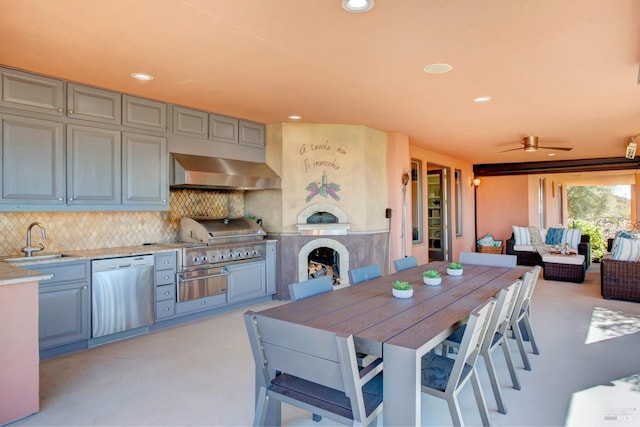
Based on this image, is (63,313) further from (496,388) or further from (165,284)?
(496,388)

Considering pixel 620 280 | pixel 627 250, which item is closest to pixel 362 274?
pixel 620 280

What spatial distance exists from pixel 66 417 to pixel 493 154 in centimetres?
821

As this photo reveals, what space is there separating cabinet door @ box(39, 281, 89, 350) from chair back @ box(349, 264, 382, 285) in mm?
2352

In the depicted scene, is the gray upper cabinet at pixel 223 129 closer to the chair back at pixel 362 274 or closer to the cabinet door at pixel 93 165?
the cabinet door at pixel 93 165

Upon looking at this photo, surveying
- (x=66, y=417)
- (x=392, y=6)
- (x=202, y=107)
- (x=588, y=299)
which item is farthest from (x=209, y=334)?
(x=588, y=299)

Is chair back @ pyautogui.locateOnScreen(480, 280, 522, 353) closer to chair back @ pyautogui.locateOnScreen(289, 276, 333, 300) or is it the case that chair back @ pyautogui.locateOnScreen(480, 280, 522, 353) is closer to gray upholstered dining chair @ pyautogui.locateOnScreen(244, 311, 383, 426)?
gray upholstered dining chair @ pyautogui.locateOnScreen(244, 311, 383, 426)

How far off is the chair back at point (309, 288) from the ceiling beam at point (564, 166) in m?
8.17

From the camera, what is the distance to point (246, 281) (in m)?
4.80

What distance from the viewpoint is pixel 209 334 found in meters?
3.85

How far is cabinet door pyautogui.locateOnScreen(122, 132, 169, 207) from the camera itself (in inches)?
154

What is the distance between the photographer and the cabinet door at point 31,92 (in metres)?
3.15

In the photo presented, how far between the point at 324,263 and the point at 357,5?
12.6 ft

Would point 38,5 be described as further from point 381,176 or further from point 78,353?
point 381,176

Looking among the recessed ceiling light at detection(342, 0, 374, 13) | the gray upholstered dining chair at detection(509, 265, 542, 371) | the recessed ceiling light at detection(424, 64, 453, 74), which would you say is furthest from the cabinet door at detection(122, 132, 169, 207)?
the gray upholstered dining chair at detection(509, 265, 542, 371)
